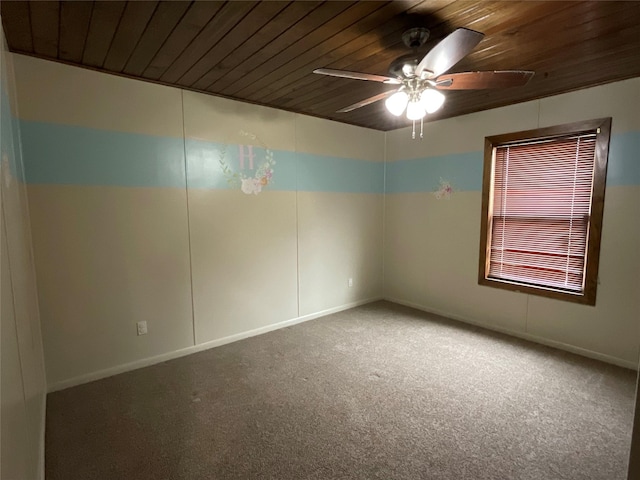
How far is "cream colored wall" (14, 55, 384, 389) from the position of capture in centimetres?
241

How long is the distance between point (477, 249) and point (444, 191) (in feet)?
2.62

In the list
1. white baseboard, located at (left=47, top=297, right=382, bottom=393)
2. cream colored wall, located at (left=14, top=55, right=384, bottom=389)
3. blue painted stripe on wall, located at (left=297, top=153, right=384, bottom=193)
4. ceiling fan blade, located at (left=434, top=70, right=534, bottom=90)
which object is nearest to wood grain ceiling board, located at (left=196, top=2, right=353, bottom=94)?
cream colored wall, located at (left=14, top=55, right=384, bottom=389)

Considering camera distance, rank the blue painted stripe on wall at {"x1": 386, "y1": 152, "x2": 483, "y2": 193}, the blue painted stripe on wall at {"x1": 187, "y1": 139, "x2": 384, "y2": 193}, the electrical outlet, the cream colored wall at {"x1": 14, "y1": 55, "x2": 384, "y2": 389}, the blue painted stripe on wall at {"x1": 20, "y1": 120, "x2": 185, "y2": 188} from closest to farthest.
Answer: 1. the blue painted stripe on wall at {"x1": 20, "y1": 120, "x2": 185, "y2": 188}
2. the cream colored wall at {"x1": 14, "y1": 55, "x2": 384, "y2": 389}
3. the electrical outlet
4. the blue painted stripe on wall at {"x1": 187, "y1": 139, "x2": 384, "y2": 193}
5. the blue painted stripe on wall at {"x1": 386, "y1": 152, "x2": 483, "y2": 193}

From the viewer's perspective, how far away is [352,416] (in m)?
2.16

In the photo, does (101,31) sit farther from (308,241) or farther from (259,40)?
(308,241)

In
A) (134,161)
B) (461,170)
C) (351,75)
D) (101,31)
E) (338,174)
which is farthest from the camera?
(338,174)

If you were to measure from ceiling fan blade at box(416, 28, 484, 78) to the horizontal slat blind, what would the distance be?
208 cm

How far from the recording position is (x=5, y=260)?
1.16 metres

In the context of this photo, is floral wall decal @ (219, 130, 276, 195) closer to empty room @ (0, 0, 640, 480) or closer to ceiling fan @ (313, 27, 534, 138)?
empty room @ (0, 0, 640, 480)

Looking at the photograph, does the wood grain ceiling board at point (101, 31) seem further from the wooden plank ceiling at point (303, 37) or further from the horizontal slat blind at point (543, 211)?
the horizontal slat blind at point (543, 211)

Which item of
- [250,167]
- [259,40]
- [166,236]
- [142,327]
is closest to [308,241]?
[250,167]

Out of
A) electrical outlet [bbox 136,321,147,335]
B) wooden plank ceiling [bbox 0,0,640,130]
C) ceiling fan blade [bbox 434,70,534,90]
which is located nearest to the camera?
wooden plank ceiling [bbox 0,0,640,130]

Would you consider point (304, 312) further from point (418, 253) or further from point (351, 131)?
point (351, 131)

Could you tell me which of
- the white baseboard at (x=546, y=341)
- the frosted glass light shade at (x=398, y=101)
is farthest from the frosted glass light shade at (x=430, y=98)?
the white baseboard at (x=546, y=341)
